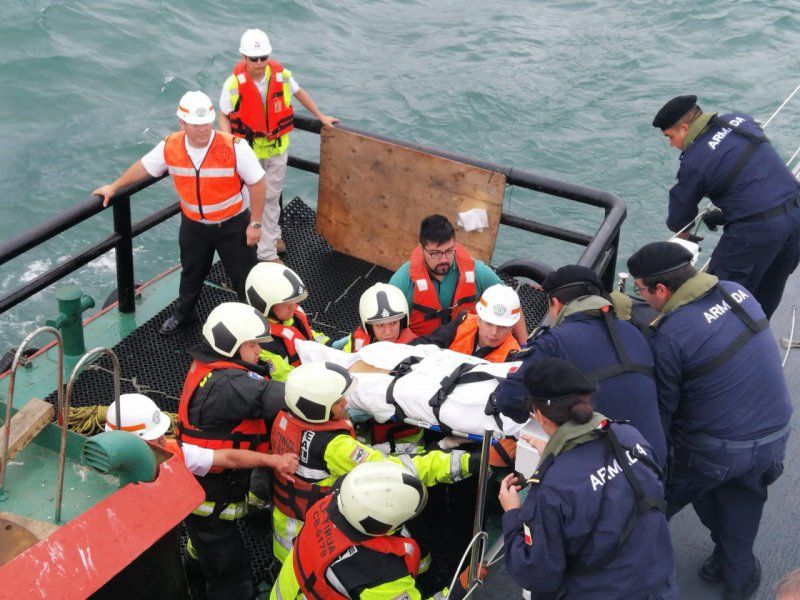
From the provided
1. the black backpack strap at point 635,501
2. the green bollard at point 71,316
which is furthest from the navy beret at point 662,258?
the green bollard at point 71,316

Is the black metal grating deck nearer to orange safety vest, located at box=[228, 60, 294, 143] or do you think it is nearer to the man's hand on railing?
orange safety vest, located at box=[228, 60, 294, 143]

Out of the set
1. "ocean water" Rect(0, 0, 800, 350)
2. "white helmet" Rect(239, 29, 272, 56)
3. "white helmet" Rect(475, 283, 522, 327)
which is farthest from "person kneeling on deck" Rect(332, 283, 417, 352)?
"ocean water" Rect(0, 0, 800, 350)

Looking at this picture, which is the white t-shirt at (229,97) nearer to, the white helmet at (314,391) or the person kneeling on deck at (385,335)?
the person kneeling on deck at (385,335)

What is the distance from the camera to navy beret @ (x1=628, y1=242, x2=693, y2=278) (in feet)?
13.2

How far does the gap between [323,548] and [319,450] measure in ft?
1.68

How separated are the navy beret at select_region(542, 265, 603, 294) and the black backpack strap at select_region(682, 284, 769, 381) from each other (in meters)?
0.55

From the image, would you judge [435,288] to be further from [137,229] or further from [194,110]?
[137,229]

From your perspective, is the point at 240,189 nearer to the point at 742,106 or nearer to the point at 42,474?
the point at 42,474

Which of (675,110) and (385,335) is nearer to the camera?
(385,335)

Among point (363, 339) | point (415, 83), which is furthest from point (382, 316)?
point (415, 83)

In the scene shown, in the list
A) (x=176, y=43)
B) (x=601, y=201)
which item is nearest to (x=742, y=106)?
(x=176, y=43)

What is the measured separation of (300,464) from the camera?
3865 mm

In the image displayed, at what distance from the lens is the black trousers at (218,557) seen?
3.98 m

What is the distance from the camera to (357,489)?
3.32 metres
